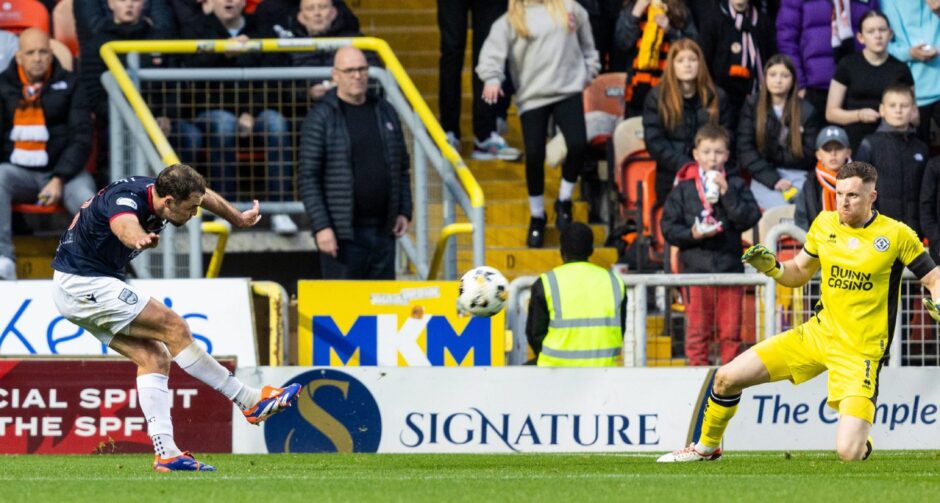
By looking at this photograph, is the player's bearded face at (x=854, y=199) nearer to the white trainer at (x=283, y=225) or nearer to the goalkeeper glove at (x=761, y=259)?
the goalkeeper glove at (x=761, y=259)

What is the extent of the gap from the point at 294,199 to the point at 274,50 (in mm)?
1212

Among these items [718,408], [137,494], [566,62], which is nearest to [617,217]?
[566,62]

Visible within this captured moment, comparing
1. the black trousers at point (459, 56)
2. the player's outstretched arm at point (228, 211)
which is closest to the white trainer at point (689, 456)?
the player's outstretched arm at point (228, 211)

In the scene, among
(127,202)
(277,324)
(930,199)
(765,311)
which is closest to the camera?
(127,202)

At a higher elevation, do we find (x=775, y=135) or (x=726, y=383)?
(x=775, y=135)


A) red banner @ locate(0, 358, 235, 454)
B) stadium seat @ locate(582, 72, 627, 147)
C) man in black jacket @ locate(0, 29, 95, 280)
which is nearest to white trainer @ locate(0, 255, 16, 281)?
man in black jacket @ locate(0, 29, 95, 280)

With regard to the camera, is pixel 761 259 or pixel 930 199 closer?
pixel 761 259

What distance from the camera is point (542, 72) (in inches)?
595

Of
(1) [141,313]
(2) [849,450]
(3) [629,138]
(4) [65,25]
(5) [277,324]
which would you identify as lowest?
(2) [849,450]

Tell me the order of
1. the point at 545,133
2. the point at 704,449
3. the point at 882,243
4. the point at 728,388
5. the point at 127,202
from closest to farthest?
the point at 127,202 → the point at 882,243 → the point at 728,388 → the point at 704,449 → the point at 545,133

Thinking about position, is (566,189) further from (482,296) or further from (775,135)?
(482,296)

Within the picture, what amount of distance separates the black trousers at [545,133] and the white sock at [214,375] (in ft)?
18.6

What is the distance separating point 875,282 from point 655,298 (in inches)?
144

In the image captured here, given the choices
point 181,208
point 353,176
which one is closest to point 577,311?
point 353,176
